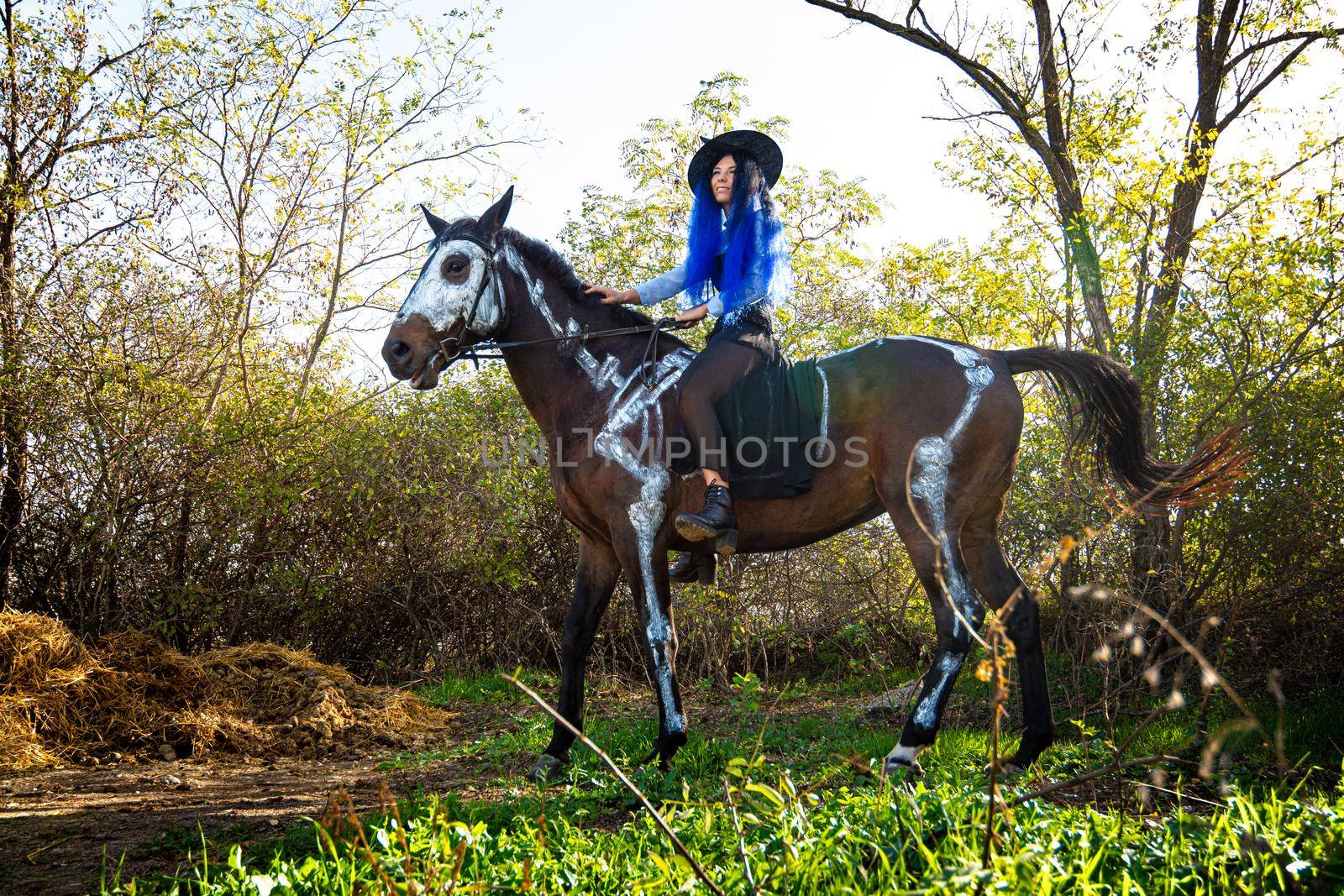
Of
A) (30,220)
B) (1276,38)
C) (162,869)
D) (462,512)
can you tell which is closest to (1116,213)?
(1276,38)

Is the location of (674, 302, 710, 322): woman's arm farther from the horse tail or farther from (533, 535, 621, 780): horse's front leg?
the horse tail

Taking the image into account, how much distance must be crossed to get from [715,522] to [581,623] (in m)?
1.16

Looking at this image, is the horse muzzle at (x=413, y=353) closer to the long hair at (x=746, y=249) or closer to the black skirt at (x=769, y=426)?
the black skirt at (x=769, y=426)

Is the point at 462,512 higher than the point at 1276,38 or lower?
lower

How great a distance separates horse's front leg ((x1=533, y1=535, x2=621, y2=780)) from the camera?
5.01 m

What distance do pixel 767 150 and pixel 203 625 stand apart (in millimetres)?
Result: 5920

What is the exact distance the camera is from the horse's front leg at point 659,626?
4.67 metres

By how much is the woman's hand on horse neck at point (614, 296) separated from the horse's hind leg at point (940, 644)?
201 cm

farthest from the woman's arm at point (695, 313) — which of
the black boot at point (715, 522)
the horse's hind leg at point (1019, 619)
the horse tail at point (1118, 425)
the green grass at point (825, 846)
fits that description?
the green grass at point (825, 846)

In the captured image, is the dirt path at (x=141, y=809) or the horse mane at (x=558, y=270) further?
the horse mane at (x=558, y=270)

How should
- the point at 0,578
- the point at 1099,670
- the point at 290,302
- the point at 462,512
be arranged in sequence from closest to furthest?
the point at 1099,670
the point at 0,578
the point at 462,512
the point at 290,302

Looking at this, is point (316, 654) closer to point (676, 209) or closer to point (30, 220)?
point (30, 220)

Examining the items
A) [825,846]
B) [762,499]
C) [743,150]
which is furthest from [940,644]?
[743,150]

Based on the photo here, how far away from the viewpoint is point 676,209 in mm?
9086
